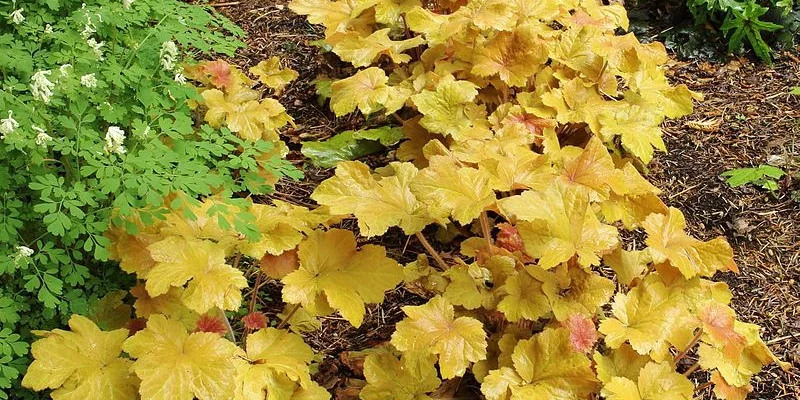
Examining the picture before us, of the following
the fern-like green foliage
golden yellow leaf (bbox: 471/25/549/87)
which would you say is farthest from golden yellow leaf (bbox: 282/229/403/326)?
the fern-like green foliage

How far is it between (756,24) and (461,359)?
2.84m

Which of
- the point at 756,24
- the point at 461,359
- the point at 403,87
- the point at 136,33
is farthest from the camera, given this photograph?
the point at 756,24

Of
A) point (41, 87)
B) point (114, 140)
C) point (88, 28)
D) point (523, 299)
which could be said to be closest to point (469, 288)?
point (523, 299)

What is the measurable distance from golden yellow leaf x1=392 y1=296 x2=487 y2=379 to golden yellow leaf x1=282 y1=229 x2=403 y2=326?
5.7 inches

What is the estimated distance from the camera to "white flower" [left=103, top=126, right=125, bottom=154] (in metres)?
2.13

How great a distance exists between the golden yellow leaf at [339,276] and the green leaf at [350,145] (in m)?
1.09

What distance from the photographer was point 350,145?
11.6 ft

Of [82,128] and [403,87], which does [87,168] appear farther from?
[403,87]

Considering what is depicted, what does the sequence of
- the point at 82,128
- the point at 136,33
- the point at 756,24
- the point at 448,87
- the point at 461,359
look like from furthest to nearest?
the point at 756,24
the point at 448,87
the point at 136,33
the point at 82,128
the point at 461,359

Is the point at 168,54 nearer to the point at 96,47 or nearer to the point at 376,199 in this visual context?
the point at 96,47

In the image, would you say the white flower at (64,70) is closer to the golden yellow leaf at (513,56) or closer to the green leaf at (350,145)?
the green leaf at (350,145)

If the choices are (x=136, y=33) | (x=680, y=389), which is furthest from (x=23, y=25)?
(x=680, y=389)

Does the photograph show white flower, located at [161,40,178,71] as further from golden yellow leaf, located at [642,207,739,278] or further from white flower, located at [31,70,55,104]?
golden yellow leaf, located at [642,207,739,278]

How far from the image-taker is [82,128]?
2271 millimetres
